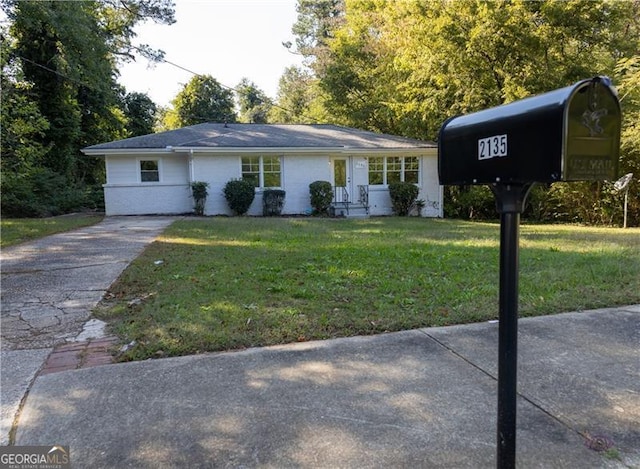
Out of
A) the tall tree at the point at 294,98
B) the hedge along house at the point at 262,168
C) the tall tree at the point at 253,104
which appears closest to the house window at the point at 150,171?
the hedge along house at the point at 262,168

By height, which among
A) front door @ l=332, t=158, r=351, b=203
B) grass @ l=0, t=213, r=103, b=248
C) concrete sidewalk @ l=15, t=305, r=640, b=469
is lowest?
concrete sidewalk @ l=15, t=305, r=640, b=469

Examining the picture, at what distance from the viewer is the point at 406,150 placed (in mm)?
18031

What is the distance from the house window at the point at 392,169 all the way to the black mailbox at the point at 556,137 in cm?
1714

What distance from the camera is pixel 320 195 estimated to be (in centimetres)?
1702

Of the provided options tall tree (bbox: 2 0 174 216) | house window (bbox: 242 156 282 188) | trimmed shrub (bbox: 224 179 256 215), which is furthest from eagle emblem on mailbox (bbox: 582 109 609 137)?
house window (bbox: 242 156 282 188)

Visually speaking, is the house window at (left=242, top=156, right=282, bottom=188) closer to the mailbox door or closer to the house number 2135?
the house number 2135

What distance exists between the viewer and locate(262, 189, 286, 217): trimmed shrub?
16.8 m

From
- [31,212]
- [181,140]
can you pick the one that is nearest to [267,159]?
[181,140]

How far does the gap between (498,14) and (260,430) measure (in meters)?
17.1

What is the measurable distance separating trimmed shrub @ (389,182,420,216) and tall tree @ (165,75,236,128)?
23954 millimetres

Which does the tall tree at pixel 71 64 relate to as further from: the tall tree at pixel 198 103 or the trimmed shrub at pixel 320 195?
the tall tree at pixel 198 103

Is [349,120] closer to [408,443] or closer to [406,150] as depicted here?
[406,150]

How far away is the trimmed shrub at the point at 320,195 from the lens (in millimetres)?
17016

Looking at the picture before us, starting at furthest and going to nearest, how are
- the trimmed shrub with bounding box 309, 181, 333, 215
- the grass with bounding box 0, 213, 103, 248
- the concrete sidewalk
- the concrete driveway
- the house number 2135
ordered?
the trimmed shrub with bounding box 309, 181, 333, 215 < the grass with bounding box 0, 213, 103, 248 < the concrete driveway < the concrete sidewalk < the house number 2135
